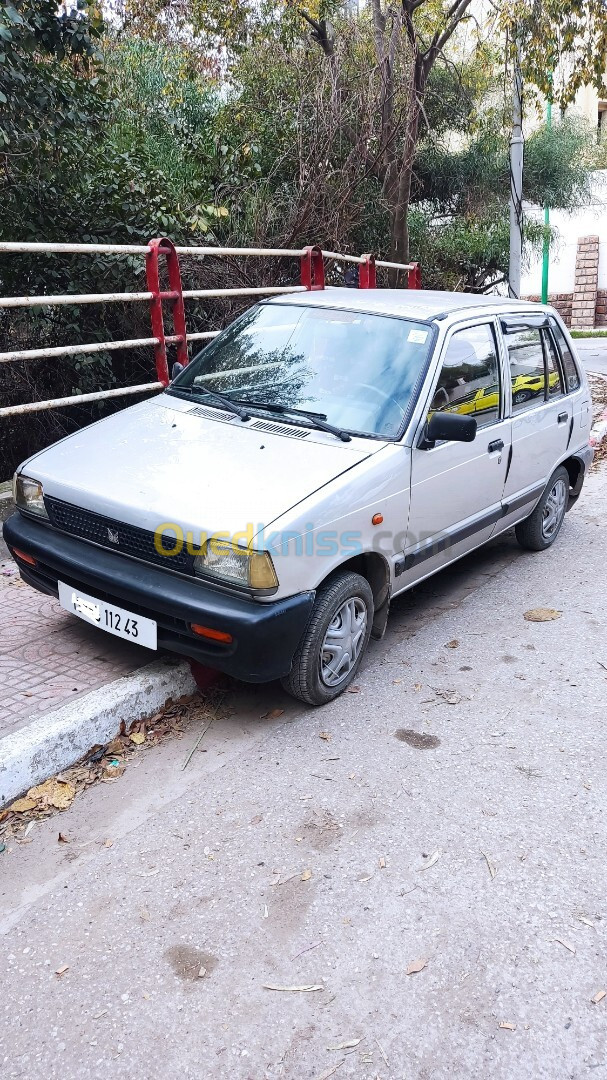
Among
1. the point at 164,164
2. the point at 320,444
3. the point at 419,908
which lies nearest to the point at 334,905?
the point at 419,908

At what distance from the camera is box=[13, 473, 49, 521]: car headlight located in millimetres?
3832

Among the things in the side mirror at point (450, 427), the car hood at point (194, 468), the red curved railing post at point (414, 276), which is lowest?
the car hood at point (194, 468)

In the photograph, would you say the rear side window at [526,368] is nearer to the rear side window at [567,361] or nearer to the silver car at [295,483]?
the silver car at [295,483]

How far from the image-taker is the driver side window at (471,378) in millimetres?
4238

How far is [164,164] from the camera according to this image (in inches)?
336

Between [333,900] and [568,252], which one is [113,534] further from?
[568,252]

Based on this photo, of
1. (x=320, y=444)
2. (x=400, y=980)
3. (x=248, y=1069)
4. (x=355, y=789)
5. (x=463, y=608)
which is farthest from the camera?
(x=463, y=608)

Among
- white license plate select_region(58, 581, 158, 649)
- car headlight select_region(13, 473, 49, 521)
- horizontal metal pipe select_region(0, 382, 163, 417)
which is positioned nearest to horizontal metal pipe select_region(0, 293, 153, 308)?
horizontal metal pipe select_region(0, 382, 163, 417)

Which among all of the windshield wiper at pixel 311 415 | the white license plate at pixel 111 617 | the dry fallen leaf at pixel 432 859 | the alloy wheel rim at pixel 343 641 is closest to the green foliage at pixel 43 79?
the windshield wiper at pixel 311 415

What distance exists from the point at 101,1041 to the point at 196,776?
1177mm

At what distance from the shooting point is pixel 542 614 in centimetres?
487

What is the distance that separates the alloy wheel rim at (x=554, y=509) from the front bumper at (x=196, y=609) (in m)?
2.97

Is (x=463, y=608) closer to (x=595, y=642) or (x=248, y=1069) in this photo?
(x=595, y=642)

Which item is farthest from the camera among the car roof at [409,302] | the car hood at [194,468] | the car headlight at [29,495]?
the car roof at [409,302]
